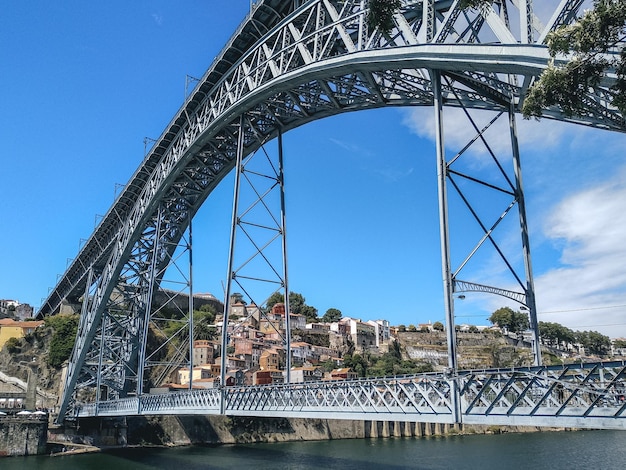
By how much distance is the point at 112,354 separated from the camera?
37875 mm

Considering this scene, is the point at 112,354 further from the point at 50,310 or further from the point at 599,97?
the point at 599,97

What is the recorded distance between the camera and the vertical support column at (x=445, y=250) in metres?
10.6

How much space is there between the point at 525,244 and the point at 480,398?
3.76 meters

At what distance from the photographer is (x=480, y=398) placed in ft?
33.6

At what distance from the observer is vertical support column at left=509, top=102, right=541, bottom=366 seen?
38.7ft

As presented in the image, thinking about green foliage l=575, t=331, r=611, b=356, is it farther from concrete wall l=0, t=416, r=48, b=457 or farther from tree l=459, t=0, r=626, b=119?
tree l=459, t=0, r=626, b=119

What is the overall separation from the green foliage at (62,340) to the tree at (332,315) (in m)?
60.6

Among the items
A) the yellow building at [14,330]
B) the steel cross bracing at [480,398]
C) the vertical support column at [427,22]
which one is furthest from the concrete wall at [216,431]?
the vertical support column at [427,22]

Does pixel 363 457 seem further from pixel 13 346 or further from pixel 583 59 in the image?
pixel 13 346

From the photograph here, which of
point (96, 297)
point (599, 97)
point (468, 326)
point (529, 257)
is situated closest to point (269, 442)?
point (96, 297)

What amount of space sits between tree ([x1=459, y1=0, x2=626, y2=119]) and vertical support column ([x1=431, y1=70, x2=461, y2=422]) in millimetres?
4247

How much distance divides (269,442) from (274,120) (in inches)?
1224

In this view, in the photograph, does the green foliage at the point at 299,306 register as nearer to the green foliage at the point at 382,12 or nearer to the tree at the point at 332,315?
the tree at the point at 332,315

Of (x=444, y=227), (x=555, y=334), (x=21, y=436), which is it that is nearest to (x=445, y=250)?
(x=444, y=227)
